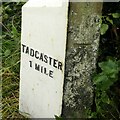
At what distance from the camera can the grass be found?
8.16 feet

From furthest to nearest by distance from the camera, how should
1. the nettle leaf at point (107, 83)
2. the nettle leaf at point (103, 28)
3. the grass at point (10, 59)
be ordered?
the grass at point (10, 59)
the nettle leaf at point (103, 28)
the nettle leaf at point (107, 83)

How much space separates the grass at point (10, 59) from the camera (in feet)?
8.16

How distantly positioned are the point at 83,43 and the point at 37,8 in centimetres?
33

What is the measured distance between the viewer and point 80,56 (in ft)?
6.63

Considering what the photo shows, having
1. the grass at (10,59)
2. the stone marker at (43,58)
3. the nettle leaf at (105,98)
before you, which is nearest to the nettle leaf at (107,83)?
the nettle leaf at (105,98)

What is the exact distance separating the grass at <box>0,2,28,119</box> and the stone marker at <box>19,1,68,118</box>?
12cm

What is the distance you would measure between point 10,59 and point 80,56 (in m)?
0.97

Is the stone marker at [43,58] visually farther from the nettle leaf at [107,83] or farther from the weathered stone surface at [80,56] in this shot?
the nettle leaf at [107,83]

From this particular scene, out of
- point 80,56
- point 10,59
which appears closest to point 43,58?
point 80,56

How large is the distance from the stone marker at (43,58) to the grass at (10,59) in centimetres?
12

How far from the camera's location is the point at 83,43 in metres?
2.01

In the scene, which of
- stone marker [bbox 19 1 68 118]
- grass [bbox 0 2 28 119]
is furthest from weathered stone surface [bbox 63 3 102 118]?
grass [bbox 0 2 28 119]

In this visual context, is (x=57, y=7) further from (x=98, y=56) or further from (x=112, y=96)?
(x=112, y=96)

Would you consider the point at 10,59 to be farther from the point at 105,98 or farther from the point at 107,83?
the point at 107,83
